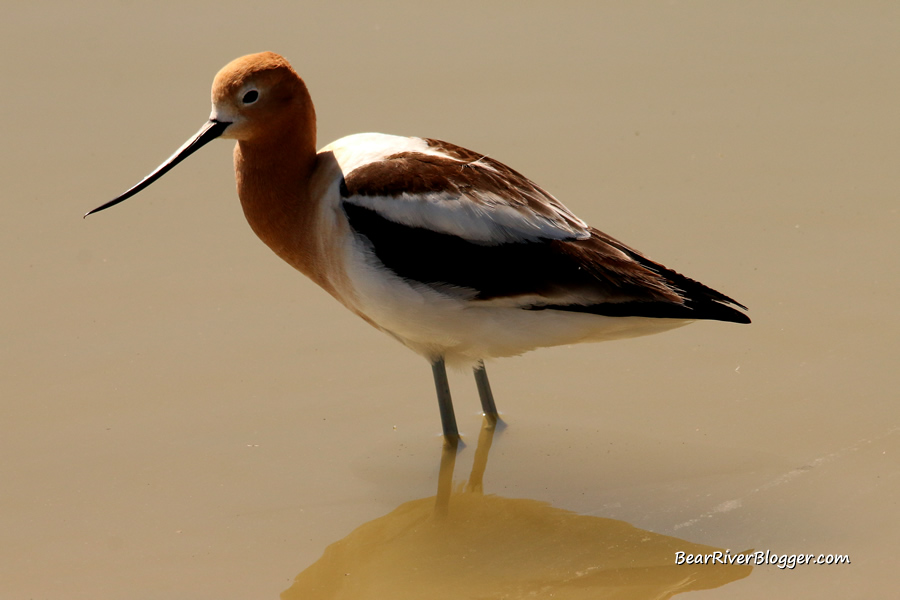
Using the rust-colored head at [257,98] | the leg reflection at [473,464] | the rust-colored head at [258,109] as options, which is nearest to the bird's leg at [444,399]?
the leg reflection at [473,464]

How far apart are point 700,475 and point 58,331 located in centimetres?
409

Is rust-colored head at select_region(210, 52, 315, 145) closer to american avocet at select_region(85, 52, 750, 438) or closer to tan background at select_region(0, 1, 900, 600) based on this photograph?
american avocet at select_region(85, 52, 750, 438)

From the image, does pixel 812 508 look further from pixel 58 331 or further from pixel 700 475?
pixel 58 331

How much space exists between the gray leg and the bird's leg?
0.23 meters

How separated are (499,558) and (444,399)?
1.04 m

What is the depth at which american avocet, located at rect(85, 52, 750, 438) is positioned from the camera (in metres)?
5.52

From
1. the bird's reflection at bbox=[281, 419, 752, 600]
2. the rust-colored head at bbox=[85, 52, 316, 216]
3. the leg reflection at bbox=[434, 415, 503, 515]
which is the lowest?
the bird's reflection at bbox=[281, 419, 752, 600]

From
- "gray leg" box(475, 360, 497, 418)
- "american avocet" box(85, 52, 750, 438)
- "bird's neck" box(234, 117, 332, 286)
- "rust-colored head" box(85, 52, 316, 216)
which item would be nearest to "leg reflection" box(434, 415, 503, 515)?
"gray leg" box(475, 360, 497, 418)

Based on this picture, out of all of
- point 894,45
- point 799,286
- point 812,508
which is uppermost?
point 894,45

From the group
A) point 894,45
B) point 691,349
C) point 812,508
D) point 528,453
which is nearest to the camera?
point 812,508

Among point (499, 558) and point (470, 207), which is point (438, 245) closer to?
point (470, 207)

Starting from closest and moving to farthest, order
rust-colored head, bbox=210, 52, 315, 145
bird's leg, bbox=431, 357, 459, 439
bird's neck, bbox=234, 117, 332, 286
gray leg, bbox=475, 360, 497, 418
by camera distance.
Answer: rust-colored head, bbox=210, 52, 315, 145
bird's neck, bbox=234, 117, 332, 286
bird's leg, bbox=431, 357, 459, 439
gray leg, bbox=475, 360, 497, 418

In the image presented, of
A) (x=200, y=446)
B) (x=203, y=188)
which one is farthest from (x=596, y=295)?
(x=203, y=188)

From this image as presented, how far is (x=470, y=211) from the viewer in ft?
18.2
